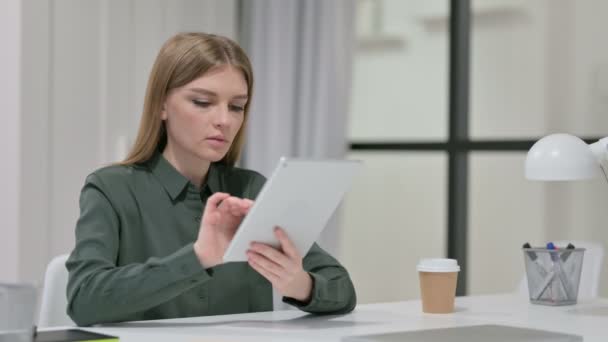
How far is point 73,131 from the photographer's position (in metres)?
3.37

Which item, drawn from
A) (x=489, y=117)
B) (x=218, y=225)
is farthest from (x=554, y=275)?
(x=489, y=117)

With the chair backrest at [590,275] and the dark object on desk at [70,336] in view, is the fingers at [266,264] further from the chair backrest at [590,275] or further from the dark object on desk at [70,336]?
the chair backrest at [590,275]

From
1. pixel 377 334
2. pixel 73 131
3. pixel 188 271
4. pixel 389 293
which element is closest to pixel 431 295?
pixel 377 334

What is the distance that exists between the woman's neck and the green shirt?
0.09 ft

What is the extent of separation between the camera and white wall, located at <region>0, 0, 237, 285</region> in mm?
3176

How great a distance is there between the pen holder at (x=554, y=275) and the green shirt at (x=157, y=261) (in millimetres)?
A: 450

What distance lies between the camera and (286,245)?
1699mm

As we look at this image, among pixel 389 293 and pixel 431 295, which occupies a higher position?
pixel 431 295

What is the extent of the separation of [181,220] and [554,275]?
84 cm

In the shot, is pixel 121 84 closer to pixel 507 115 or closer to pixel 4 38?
pixel 4 38

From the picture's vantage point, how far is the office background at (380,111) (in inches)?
127

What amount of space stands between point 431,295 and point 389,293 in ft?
7.27

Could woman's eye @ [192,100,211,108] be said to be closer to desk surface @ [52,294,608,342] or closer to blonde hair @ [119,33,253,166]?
blonde hair @ [119,33,253,166]

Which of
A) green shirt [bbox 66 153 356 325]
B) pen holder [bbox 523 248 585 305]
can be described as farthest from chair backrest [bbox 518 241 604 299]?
green shirt [bbox 66 153 356 325]
